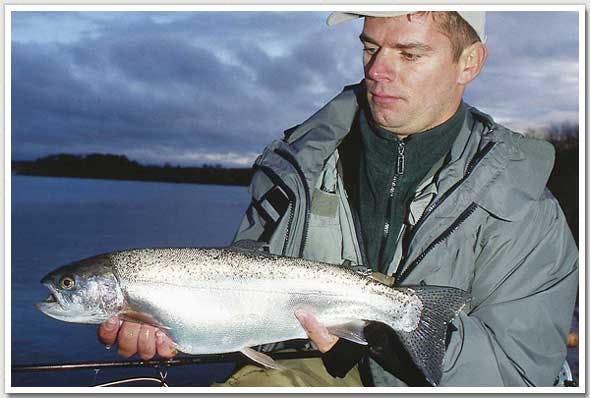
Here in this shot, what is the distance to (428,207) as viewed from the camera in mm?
2324

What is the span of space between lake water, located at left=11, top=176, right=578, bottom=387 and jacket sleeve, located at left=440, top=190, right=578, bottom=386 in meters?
0.47

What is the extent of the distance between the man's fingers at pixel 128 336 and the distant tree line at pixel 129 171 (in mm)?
891

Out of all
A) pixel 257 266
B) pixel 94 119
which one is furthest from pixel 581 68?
pixel 94 119

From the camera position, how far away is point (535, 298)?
2268 millimetres

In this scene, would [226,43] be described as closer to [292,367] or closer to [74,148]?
[74,148]

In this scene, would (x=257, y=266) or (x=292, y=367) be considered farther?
(x=292, y=367)

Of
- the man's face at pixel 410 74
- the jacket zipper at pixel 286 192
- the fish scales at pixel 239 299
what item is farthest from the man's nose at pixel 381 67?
the fish scales at pixel 239 299

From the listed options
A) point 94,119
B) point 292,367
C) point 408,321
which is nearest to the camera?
point 408,321

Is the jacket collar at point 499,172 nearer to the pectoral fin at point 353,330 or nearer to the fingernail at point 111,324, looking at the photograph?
the pectoral fin at point 353,330

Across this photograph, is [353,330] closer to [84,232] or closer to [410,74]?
[410,74]

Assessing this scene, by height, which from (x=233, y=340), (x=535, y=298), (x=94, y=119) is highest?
(x=94, y=119)

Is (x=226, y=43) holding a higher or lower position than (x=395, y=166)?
higher

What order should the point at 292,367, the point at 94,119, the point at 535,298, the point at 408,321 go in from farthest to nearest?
the point at 94,119 → the point at 292,367 → the point at 535,298 → the point at 408,321

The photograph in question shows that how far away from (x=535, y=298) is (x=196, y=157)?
1.62m
